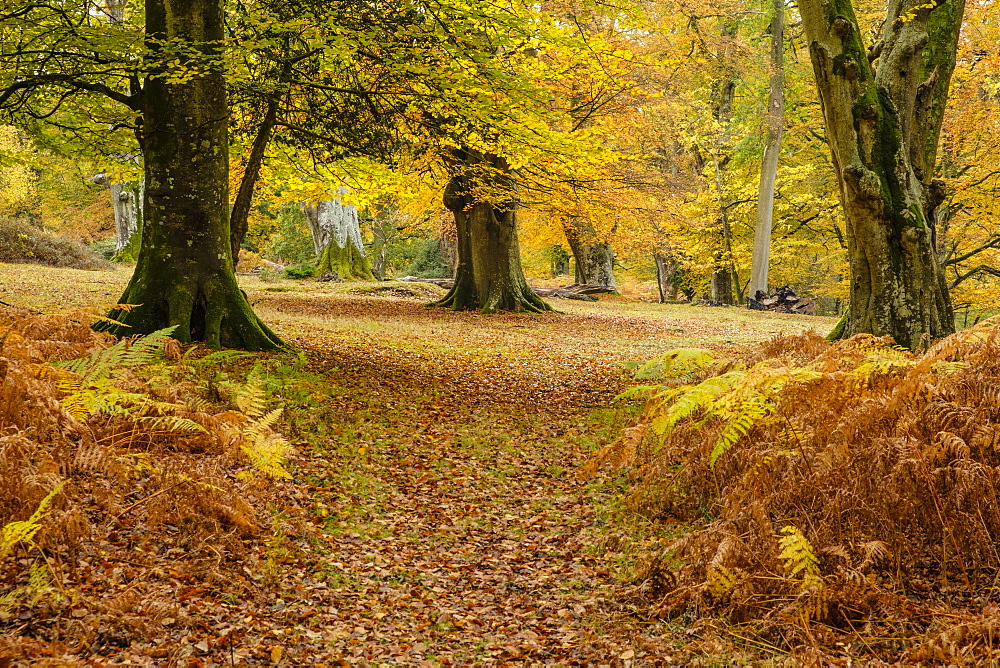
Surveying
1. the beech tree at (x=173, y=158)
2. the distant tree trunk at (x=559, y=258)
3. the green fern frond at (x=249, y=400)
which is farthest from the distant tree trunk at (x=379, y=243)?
the green fern frond at (x=249, y=400)

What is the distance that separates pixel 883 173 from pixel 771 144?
1677cm

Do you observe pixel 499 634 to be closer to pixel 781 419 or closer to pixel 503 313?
pixel 781 419

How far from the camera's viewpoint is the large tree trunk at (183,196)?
27.0ft

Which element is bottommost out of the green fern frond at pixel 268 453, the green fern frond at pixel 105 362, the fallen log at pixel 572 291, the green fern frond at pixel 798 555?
the green fern frond at pixel 798 555

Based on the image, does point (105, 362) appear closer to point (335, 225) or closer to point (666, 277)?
point (335, 225)

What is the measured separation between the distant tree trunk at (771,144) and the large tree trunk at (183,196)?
62.7 ft

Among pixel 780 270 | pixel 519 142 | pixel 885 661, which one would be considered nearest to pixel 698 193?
pixel 780 270

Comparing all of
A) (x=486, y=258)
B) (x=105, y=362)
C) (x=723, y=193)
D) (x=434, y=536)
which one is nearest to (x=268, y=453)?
(x=434, y=536)

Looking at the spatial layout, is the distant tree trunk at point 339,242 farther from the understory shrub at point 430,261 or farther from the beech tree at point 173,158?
the beech tree at point 173,158

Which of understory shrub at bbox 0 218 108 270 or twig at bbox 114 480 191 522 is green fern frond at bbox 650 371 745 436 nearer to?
twig at bbox 114 480 191 522

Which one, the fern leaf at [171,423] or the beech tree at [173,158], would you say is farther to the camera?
the beech tree at [173,158]

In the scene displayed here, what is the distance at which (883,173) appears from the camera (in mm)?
8188

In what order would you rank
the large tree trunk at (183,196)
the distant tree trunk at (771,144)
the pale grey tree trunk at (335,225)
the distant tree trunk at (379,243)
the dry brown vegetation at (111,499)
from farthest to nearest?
the distant tree trunk at (379,243) < the pale grey tree trunk at (335,225) < the distant tree trunk at (771,144) < the large tree trunk at (183,196) < the dry brown vegetation at (111,499)

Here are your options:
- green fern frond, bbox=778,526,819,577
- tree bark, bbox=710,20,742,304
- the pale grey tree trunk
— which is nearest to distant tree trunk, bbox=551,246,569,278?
tree bark, bbox=710,20,742,304
